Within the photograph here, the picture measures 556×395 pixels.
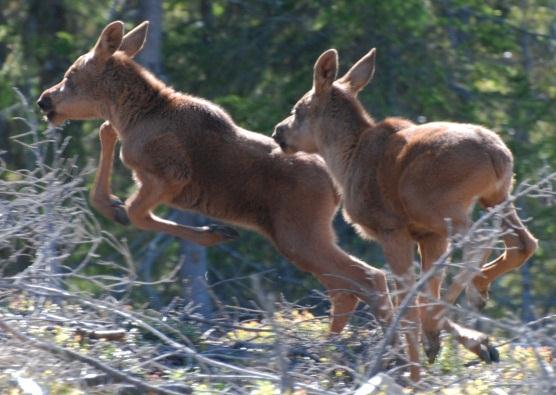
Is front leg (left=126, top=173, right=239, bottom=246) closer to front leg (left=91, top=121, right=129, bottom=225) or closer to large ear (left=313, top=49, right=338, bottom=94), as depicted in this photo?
front leg (left=91, top=121, right=129, bottom=225)

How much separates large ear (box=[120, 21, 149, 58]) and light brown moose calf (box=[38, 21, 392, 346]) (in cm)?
42

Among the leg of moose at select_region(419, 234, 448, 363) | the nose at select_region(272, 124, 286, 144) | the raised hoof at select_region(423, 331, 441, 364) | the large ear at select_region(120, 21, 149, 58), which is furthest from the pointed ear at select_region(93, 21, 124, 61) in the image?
the raised hoof at select_region(423, 331, 441, 364)

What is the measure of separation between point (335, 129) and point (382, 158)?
816 mm

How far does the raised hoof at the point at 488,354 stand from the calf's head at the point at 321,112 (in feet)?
7.57

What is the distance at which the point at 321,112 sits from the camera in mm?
10336

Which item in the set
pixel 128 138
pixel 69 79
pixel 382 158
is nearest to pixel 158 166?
pixel 128 138

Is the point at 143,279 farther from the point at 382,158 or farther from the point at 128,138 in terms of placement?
the point at 382,158

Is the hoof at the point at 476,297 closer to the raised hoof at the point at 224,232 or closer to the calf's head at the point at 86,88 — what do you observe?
the raised hoof at the point at 224,232

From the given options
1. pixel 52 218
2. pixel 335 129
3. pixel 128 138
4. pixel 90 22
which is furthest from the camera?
pixel 90 22

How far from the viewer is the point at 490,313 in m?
16.3

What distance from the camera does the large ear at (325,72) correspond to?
403 inches

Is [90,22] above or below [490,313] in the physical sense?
above

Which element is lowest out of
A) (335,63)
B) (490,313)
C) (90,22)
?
(490,313)

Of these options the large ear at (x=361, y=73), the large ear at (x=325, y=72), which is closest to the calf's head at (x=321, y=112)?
the large ear at (x=325, y=72)
